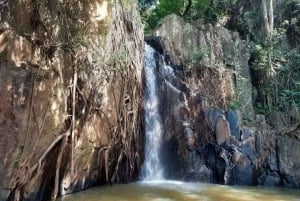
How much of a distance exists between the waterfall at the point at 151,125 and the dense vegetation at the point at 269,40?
3320mm

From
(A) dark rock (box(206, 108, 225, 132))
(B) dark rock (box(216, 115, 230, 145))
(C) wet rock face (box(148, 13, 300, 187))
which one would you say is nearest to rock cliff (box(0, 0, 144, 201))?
(C) wet rock face (box(148, 13, 300, 187))

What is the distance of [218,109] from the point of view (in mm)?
10789

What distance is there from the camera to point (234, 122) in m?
10.6

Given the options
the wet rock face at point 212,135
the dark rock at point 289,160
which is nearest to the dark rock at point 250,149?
the wet rock face at point 212,135

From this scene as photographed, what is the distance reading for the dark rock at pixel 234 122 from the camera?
10367 millimetres

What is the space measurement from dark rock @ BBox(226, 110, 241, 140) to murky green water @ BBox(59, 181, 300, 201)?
1.67 meters

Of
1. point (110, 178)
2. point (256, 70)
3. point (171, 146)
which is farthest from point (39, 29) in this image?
point (256, 70)

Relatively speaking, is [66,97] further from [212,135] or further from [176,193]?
[212,135]

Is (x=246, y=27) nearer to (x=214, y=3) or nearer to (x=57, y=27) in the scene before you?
(x=214, y=3)

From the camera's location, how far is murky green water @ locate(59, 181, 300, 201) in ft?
23.0

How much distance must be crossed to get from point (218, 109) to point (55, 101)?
5.48m

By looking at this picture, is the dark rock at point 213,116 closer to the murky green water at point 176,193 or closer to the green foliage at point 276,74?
the green foliage at point 276,74

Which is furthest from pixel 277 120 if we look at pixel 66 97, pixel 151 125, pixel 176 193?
pixel 66 97

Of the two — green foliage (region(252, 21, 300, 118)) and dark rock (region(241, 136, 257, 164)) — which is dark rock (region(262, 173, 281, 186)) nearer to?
dark rock (region(241, 136, 257, 164))
